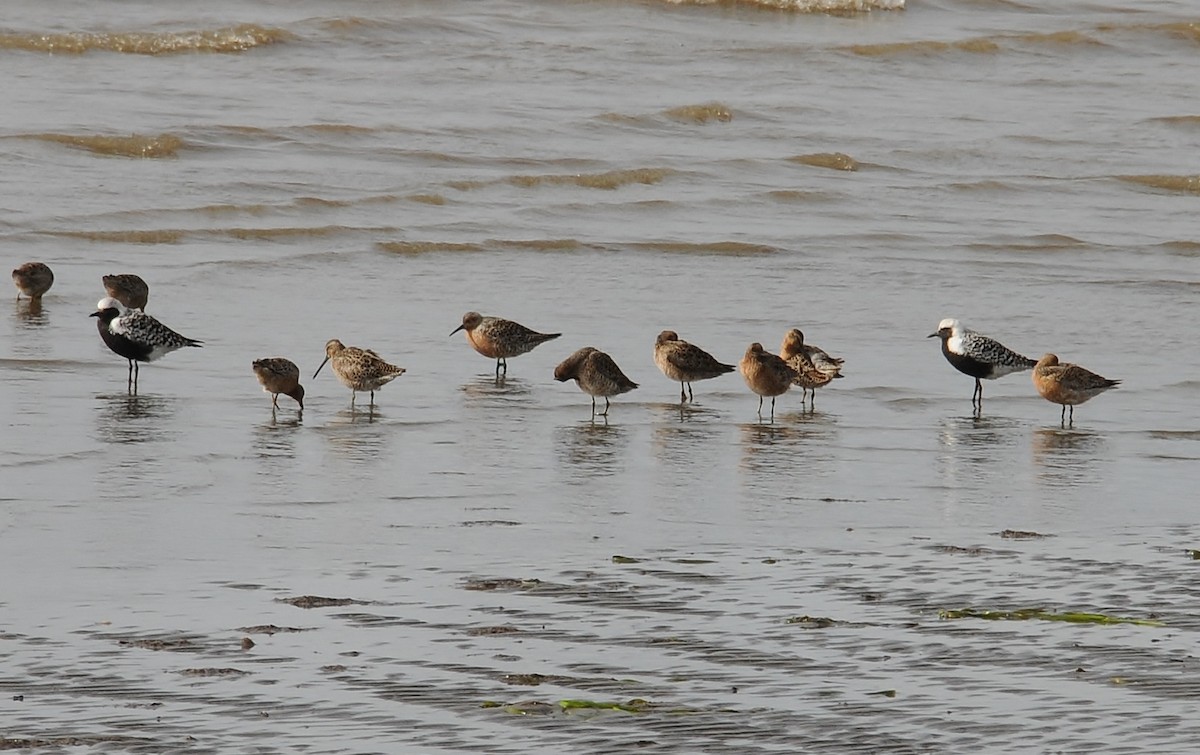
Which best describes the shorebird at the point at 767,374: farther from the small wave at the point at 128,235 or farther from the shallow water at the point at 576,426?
the small wave at the point at 128,235

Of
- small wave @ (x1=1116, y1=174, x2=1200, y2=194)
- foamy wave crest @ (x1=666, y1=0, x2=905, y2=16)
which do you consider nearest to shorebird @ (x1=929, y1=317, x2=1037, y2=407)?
small wave @ (x1=1116, y1=174, x2=1200, y2=194)

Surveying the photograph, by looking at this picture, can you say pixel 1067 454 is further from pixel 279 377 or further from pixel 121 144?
pixel 121 144

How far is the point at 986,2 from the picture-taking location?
38938mm

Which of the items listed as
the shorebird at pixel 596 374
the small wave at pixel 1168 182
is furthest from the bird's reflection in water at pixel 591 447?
the small wave at pixel 1168 182

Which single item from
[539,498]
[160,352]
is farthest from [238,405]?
[539,498]

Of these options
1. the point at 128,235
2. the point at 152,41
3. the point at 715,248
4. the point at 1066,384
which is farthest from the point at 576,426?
the point at 152,41

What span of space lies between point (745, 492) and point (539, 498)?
986 mm

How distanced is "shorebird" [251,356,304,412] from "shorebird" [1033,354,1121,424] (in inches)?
172

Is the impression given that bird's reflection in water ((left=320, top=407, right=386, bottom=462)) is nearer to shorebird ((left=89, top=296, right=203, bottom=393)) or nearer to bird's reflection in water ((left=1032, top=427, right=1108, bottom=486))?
shorebird ((left=89, top=296, right=203, bottom=393))

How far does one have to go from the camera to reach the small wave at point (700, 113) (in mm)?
26575

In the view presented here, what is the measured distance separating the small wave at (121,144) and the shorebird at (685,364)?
1146 cm

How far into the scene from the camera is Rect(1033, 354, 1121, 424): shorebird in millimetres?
11883

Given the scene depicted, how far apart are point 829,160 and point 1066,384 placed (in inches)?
482

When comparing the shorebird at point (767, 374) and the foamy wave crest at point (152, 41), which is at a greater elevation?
the foamy wave crest at point (152, 41)
